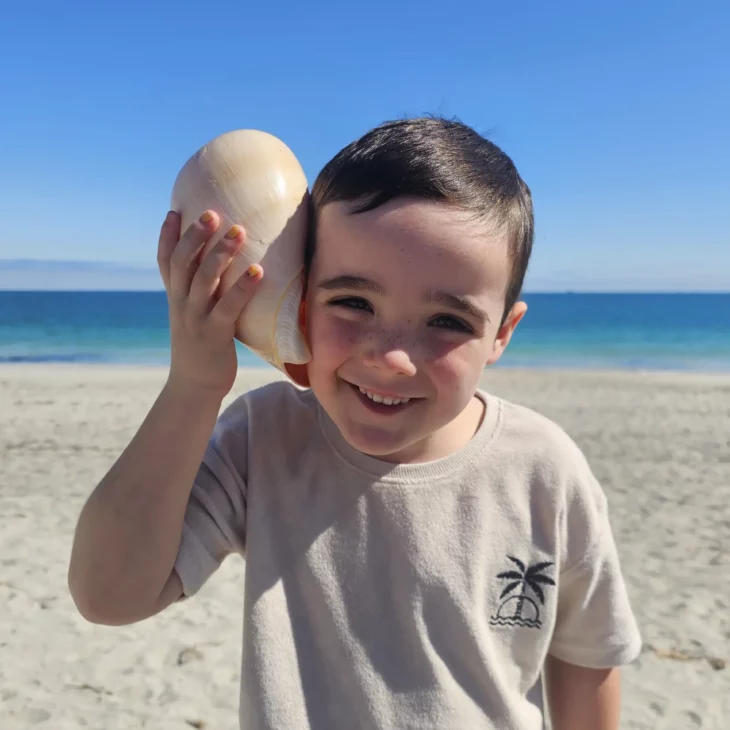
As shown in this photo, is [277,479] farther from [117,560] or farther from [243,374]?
[243,374]

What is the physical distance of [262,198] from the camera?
4.09 feet

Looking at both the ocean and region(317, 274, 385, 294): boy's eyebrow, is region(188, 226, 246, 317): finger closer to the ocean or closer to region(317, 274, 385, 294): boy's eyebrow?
region(317, 274, 385, 294): boy's eyebrow

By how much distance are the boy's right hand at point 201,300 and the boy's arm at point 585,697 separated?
3.20ft

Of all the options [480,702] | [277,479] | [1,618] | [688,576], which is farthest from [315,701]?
[688,576]

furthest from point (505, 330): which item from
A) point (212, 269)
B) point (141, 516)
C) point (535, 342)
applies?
point (535, 342)

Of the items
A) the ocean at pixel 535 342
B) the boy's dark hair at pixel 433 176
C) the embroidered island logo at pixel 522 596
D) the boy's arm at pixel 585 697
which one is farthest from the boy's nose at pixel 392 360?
the ocean at pixel 535 342

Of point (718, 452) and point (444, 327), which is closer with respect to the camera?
point (444, 327)

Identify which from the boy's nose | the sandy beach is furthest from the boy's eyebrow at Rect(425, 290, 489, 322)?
the sandy beach

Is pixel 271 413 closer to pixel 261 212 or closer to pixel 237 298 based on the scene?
pixel 237 298

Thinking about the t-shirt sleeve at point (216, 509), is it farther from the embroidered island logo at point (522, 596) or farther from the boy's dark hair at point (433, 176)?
the embroidered island logo at point (522, 596)

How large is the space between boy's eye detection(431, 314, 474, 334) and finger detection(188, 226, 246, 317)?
0.37 meters

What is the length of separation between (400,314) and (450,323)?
0.11 meters

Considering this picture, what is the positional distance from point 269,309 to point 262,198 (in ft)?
0.63

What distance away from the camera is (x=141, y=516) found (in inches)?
50.1
